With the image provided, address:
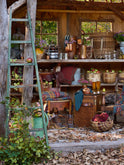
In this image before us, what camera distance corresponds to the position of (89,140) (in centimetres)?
552

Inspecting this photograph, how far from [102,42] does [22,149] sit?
197 inches

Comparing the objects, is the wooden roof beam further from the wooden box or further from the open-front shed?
the wooden box

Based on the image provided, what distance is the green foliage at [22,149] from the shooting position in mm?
4426

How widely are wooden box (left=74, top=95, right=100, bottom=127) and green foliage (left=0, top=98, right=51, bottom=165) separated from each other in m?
2.33

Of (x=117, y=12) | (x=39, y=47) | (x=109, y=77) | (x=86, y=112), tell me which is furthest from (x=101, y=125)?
(x=117, y=12)

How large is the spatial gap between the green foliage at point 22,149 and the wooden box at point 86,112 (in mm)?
2331

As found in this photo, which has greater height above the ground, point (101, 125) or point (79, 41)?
point (79, 41)

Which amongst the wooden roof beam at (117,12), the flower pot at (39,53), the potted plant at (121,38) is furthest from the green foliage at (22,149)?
the wooden roof beam at (117,12)

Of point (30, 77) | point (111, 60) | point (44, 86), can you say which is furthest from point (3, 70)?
point (111, 60)

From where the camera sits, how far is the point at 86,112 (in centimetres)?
694

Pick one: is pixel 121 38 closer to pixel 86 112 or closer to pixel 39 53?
pixel 39 53

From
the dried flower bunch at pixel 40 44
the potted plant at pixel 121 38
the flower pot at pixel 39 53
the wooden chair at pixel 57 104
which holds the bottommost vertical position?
the wooden chair at pixel 57 104

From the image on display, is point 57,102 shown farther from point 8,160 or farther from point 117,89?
point 8,160

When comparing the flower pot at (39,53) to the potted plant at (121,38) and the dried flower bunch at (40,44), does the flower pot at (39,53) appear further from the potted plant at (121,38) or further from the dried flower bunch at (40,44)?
the potted plant at (121,38)
